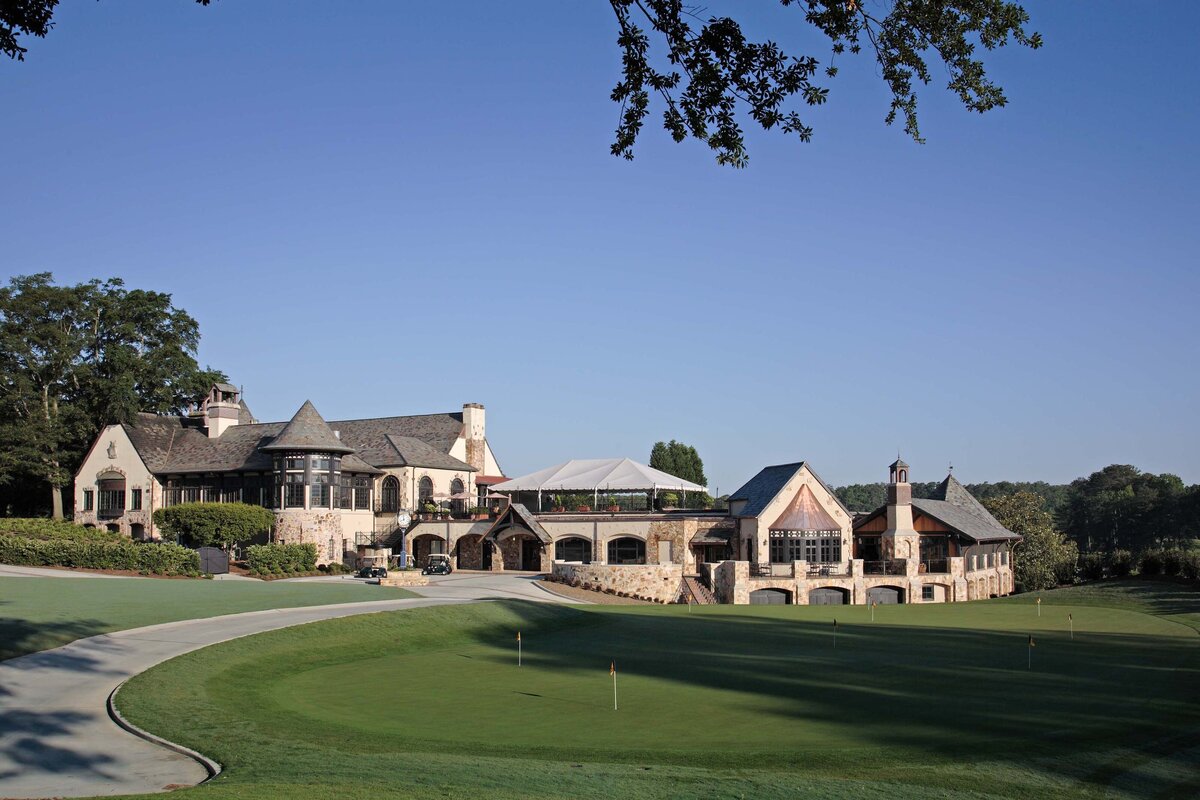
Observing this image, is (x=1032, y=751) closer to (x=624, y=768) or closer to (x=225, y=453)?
(x=624, y=768)

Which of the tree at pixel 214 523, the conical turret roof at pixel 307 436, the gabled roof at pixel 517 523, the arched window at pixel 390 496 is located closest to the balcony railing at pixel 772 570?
the gabled roof at pixel 517 523

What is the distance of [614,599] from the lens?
4775 centimetres

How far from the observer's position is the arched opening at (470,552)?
6106cm

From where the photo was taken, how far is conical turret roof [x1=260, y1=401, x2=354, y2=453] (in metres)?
56.2

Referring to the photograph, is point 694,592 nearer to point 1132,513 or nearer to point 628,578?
point 628,578

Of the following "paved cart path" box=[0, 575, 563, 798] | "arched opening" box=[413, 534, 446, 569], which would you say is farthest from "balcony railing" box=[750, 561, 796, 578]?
"paved cart path" box=[0, 575, 563, 798]

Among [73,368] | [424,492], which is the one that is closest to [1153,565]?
[424,492]

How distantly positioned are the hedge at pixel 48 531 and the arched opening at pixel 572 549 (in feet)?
75.6

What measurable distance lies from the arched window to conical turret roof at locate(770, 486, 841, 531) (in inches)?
899

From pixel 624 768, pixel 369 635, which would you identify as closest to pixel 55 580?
pixel 369 635

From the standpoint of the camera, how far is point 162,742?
14.8 meters

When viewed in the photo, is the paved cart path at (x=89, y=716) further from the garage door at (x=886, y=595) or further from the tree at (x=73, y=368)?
the tree at (x=73, y=368)

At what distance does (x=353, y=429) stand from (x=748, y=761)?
5786 centimetres

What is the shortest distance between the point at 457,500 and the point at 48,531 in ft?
75.4
